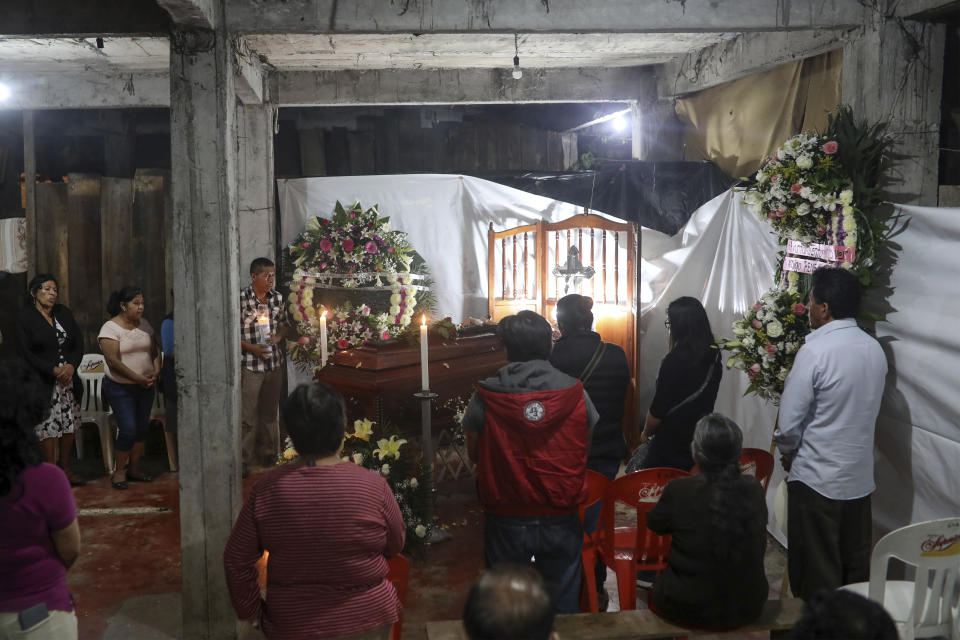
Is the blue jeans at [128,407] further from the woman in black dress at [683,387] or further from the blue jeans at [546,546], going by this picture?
the woman in black dress at [683,387]

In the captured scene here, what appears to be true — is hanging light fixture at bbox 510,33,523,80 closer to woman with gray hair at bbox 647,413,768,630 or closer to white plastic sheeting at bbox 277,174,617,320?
white plastic sheeting at bbox 277,174,617,320

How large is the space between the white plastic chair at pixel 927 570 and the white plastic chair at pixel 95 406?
5.35 meters

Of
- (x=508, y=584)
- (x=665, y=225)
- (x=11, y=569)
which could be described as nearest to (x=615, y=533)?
(x=508, y=584)

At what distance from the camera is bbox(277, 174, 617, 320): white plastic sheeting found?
6.92 metres

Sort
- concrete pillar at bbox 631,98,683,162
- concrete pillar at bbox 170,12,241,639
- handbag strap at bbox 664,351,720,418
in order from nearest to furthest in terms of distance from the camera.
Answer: concrete pillar at bbox 170,12,241,639, handbag strap at bbox 664,351,720,418, concrete pillar at bbox 631,98,683,162

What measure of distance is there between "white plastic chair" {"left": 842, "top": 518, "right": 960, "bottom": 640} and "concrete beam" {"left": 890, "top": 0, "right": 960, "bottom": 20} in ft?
7.54

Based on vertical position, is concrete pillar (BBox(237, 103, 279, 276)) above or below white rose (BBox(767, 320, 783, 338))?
above

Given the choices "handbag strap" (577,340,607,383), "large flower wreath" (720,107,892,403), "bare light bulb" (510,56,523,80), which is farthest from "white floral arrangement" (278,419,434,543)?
"bare light bulb" (510,56,523,80)

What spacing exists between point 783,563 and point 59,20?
14.6 ft

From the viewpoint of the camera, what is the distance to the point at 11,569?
2.09m

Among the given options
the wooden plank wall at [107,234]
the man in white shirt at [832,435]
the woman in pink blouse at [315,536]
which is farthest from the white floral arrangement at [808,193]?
the wooden plank wall at [107,234]

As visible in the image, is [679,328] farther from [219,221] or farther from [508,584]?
[508,584]

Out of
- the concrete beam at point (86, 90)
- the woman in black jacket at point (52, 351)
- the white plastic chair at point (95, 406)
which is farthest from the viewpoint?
the concrete beam at point (86, 90)

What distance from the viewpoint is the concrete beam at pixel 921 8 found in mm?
3469
